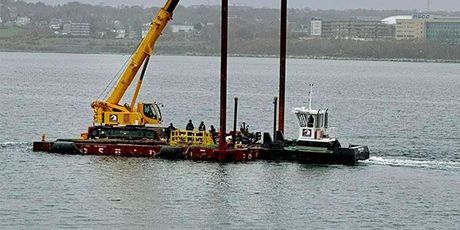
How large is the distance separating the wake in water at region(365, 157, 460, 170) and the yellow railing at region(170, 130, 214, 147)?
8.60 m

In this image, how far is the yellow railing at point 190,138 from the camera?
68125 mm

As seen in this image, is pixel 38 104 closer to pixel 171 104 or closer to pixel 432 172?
pixel 171 104

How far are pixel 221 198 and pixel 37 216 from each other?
873 centimetres

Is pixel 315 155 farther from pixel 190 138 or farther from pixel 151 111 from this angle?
pixel 151 111

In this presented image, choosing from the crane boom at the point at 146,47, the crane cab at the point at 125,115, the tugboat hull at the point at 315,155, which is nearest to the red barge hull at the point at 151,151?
the tugboat hull at the point at 315,155

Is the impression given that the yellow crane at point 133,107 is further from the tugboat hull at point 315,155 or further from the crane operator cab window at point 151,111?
the tugboat hull at point 315,155

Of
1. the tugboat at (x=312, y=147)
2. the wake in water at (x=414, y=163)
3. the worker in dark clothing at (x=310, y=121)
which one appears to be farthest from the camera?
the wake in water at (x=414, y=163)

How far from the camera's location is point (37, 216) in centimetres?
5234

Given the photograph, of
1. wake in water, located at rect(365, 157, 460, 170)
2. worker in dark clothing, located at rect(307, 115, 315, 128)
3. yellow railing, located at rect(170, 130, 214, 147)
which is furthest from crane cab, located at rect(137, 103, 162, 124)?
wake in water, located at rect(365, 157, 460, 170)

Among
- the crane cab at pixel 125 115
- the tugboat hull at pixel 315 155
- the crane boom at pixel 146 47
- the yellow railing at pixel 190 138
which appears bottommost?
the tugboat hull at pixel 315 155

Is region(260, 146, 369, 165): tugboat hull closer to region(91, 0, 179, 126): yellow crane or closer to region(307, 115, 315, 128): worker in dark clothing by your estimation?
region(307, 115, 315, 128): worker in dark clothing

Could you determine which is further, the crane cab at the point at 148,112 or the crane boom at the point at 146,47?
the crane boom at the point at 146,47

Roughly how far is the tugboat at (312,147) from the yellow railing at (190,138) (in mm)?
2817

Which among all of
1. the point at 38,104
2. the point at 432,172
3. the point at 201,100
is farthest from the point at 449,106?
the point at 432,172
